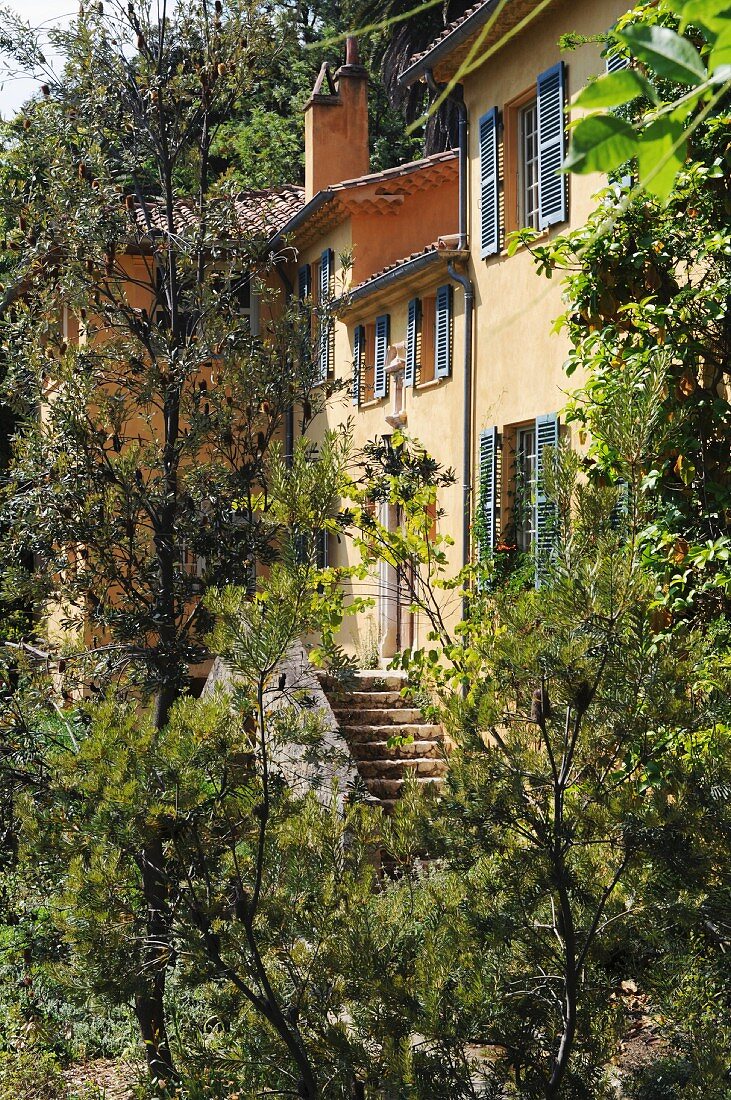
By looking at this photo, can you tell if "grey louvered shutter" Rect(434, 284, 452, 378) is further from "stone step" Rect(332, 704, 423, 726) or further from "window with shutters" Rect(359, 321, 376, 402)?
"stone step" Rect(332, 704, 423, 726)

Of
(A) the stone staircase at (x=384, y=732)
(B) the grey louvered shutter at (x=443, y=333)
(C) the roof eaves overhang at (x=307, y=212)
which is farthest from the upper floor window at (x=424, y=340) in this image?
(A) the stone staircase at (x=384, y=732)

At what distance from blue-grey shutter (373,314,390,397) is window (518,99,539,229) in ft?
14.8

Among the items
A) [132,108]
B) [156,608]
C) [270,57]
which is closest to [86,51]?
[132,108]

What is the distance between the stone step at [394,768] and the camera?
12.6m

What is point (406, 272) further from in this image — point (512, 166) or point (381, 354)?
point (512, 166)

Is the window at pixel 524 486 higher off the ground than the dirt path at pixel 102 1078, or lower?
higher

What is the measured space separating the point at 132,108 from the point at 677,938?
6.15 meters

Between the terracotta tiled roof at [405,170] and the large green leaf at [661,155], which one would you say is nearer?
the large green leaf at [661,155]

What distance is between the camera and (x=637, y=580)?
362cm

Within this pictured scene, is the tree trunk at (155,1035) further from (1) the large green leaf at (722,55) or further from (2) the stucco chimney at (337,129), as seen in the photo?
(2) the stucco chimney at (337,129)

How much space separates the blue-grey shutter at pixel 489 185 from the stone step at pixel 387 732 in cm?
510

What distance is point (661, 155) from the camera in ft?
3.17

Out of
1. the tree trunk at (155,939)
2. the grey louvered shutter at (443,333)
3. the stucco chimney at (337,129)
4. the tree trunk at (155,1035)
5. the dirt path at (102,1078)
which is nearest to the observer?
the tree trunk at (155,939)

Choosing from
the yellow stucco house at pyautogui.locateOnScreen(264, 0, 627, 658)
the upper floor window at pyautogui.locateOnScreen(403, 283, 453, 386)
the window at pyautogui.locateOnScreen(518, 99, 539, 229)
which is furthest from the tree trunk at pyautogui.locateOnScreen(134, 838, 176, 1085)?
the upper floor window at pyautogui.locateOnScreen(403, 283, 453, 386)
